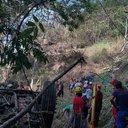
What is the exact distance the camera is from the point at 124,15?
34.3 metres

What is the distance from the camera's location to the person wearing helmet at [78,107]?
1104 cm

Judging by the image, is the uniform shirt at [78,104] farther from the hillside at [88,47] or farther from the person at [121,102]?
the hillside at [88,47]

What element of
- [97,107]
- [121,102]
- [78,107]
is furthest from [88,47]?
[121,102]

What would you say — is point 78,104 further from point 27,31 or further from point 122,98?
point 27,31

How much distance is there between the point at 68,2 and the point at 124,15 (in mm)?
28585

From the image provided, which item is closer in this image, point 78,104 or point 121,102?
point 121,102

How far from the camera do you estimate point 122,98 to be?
9430mm

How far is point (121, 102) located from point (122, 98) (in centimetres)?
10

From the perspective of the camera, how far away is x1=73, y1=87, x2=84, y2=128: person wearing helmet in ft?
36.2

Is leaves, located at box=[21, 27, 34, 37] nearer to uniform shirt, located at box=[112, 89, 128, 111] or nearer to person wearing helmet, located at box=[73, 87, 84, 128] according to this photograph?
uniform shirt, located at box=[112, 89, 128, 111]

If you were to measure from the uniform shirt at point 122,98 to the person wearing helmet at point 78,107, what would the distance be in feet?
5.56

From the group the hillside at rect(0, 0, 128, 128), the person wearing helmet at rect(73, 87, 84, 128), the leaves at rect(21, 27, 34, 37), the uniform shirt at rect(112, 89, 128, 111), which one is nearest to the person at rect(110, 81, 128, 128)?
the uniform shirt at rect(112, 89, 128, 111)

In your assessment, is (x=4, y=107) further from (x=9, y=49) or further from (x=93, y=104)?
(x=9, y=49)

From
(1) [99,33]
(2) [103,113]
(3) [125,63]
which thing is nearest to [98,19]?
(1) [99,33]
